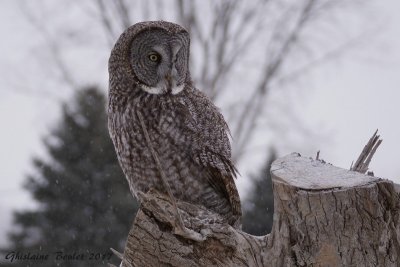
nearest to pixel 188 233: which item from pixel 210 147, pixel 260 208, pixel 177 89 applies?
pixel 210 147

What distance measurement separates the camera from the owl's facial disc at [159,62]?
155 inches

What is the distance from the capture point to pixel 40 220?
27.7 ft

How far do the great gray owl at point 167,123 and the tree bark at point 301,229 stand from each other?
707 mm

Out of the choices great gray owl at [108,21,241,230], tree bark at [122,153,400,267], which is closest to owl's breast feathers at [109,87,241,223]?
great gray owl at [108,21,241,230]

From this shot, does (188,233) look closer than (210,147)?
Yes

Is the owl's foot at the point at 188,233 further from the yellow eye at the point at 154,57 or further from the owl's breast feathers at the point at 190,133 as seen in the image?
the yellow eye at the point at 154,57

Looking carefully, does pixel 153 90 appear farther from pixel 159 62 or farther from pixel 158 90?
pixel 159 62

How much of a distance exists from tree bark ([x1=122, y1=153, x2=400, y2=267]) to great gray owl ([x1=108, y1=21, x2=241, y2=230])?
27.8 inches

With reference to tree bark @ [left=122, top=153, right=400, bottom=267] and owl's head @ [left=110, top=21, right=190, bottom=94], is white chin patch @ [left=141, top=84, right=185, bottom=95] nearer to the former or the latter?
owl's head @ [left=110, top=21, right=190, bottom=94]

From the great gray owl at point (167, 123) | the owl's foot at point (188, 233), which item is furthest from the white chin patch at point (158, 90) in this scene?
the owl's foot at point (188, 233)

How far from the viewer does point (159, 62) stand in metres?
4.04

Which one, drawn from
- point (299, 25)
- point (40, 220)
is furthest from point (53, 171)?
point (299, 25)

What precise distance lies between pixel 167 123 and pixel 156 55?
0.45 meters

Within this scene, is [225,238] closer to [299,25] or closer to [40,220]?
[40,220]
